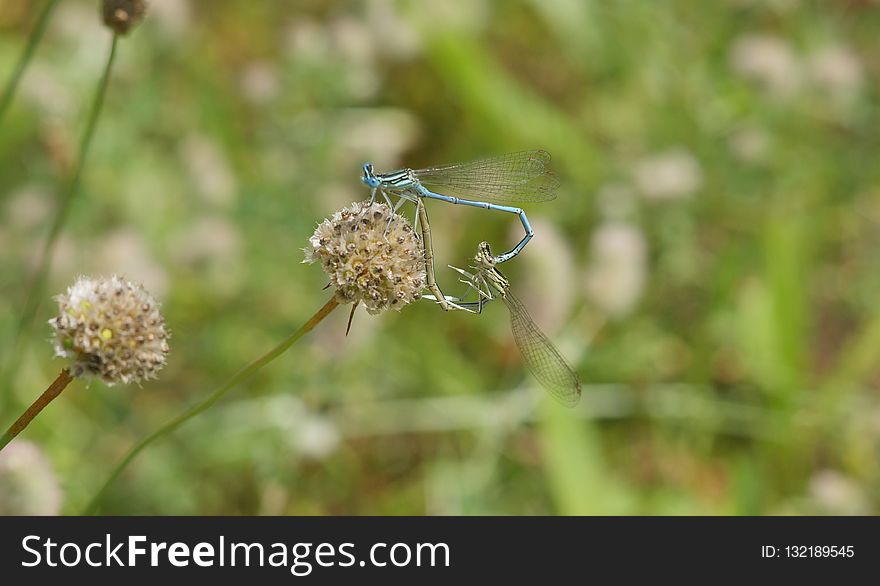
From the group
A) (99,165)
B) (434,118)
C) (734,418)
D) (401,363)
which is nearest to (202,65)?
(99,165)

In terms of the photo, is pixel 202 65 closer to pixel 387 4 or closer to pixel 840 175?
pixel 387 4

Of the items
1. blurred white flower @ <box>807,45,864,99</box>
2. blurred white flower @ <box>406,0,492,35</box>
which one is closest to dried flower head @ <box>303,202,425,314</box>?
blurred white flower @ <box>406,0,492,35</box>

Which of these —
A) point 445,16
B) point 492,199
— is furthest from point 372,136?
point 492,199

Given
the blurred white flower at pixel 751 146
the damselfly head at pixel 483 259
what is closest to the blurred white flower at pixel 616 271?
the blurred white flower at pixel 751 146

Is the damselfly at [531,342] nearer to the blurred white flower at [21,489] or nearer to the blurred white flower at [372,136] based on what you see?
the blurred white flower at [21,489]

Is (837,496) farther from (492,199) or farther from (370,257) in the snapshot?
(370,257)

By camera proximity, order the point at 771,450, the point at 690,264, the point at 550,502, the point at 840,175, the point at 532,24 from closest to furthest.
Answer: the point at 550,502 → the point at 771,450 → the point at 690,264 → the point at 840,175 → the point at 532,24
